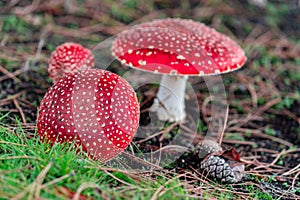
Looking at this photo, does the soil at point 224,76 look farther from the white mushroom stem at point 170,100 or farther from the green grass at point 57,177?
the green grass at point 57,177

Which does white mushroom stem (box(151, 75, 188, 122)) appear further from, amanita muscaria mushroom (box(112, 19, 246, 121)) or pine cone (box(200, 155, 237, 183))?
Result: pine cone (box(200, 155, 237, 183))

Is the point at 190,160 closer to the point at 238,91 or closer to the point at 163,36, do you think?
the point at 163,36

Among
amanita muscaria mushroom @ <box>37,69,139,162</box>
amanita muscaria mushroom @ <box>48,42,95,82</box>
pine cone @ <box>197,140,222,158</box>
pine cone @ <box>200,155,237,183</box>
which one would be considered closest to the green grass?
amanita muscaria mushroom @ <box>37,69,139,162</box>

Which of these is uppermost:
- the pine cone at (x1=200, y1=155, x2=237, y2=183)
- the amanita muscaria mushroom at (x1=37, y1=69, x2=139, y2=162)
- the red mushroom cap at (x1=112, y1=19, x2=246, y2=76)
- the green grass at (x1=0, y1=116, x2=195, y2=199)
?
the red mushroom cap at (x1=112, y1=19, x2=246, y2=76)

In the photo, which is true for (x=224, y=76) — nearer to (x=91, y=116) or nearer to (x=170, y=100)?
(x=170, y=100)

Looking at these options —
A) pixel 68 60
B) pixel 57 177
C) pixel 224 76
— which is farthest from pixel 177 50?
pixel 224 76

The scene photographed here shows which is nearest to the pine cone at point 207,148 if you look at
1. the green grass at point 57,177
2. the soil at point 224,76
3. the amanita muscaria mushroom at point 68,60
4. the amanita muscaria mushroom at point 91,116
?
the soil at point 224,76

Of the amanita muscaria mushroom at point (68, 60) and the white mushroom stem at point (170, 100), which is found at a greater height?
the amanita muscaria mushroom at point (68, 60)
